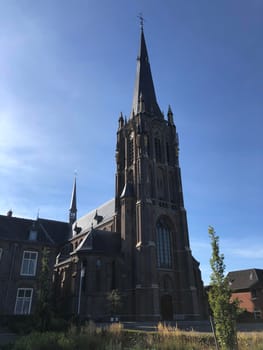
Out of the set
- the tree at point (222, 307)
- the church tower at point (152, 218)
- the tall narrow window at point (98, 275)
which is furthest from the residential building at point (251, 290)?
the tree at point (222, 307)

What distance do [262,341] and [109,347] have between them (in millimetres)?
6991

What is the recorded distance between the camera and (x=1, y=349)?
13.7 meters

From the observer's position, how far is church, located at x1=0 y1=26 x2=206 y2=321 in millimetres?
34031

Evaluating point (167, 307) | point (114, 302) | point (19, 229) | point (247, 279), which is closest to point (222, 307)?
point (114, 302)

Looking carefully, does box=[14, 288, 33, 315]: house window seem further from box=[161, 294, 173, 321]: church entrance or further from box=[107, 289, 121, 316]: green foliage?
box=[161, 294, 173, 321]: church entrance

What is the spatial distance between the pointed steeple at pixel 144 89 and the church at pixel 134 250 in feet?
0.93

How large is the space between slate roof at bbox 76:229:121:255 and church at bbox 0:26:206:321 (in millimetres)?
133

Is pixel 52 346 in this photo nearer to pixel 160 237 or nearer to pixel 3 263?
pixel 3 263

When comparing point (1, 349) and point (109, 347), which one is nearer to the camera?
point (109, 347)

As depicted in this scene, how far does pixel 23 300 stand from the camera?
31531 millimetres

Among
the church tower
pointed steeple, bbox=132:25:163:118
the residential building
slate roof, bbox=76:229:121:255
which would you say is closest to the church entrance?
the church tower

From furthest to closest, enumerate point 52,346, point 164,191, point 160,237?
point 164,191 < point 160,237 < point 52,346

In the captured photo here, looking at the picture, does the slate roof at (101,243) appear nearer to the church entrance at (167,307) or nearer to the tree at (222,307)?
the church entrance at (167,307)

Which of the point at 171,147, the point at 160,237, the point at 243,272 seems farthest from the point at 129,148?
the point at 243,272
